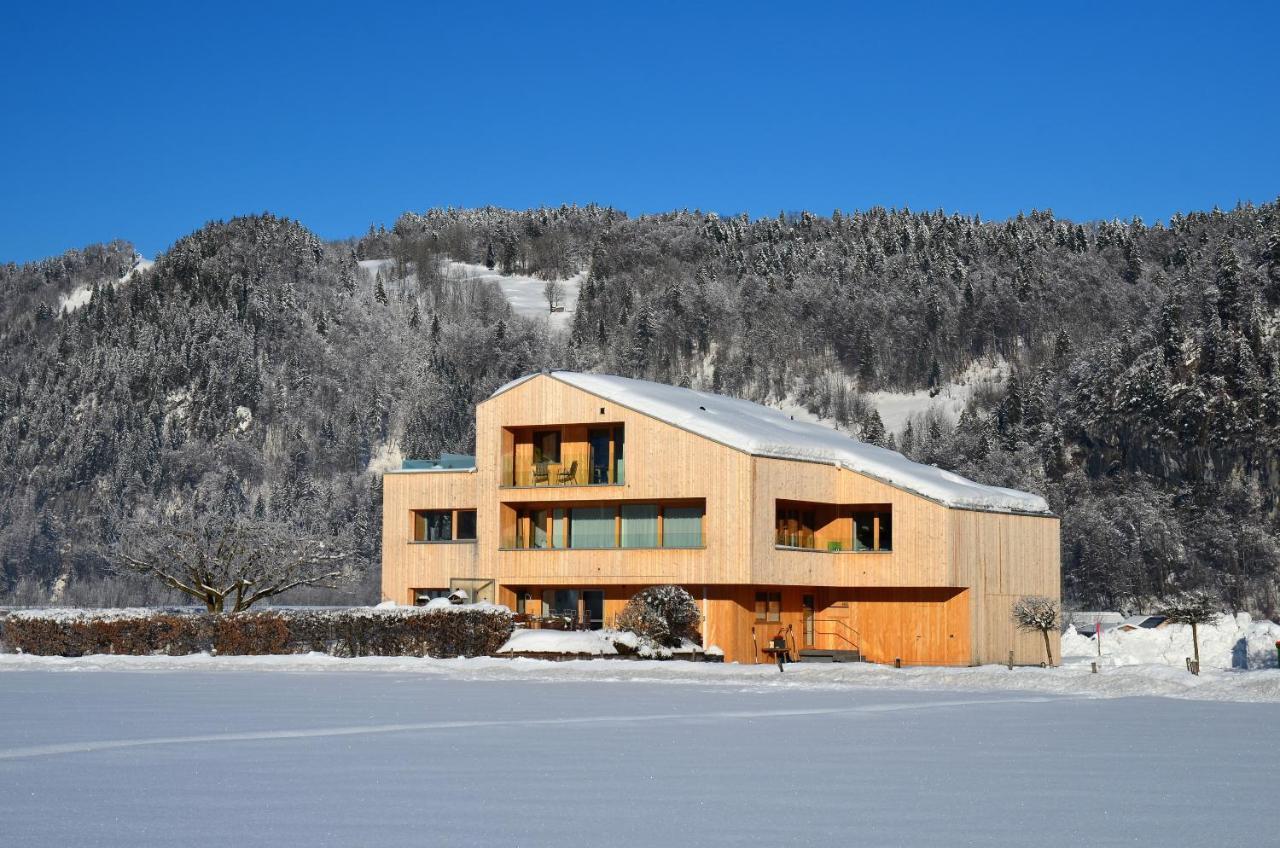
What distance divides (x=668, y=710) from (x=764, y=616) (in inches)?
833

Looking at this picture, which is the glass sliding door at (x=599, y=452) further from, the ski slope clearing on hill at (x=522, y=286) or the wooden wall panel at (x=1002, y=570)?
the ski slope clearing on hill at (x=522, y=286)

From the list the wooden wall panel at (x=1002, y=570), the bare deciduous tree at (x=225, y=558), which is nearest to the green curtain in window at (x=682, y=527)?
the wooden wall panel at (x=1002, y=570)

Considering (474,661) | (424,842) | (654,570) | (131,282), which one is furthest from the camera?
Result: (131,282)

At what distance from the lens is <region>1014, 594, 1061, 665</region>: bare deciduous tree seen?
39.5 meters

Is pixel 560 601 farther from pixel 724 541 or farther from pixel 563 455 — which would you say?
pixel 724 541

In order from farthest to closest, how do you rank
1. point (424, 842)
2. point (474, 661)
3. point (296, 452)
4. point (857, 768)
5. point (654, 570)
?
point (296, 452)
point (654, 570)
point (474, 661)
point (857, 768)
point (424, 842)

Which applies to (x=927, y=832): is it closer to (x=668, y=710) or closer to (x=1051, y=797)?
(x=1051, y=797)

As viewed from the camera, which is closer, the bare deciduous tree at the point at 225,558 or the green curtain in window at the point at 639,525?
the green curtain in window at the point at 639,525

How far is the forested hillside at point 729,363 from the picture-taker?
341 ft

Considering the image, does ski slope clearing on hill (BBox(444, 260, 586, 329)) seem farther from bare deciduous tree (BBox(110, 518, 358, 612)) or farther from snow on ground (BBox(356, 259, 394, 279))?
bare deciduous tree (BBox(110, 518, 358, 612))

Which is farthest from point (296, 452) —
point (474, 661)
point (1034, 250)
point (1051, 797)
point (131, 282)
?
point (1051, 797)

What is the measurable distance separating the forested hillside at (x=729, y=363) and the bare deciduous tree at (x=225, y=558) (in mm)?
51463

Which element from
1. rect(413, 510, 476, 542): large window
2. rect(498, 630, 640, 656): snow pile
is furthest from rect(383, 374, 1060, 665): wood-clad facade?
rect(498, 630, 640, 656): snow pile

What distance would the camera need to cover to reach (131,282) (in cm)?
16925
